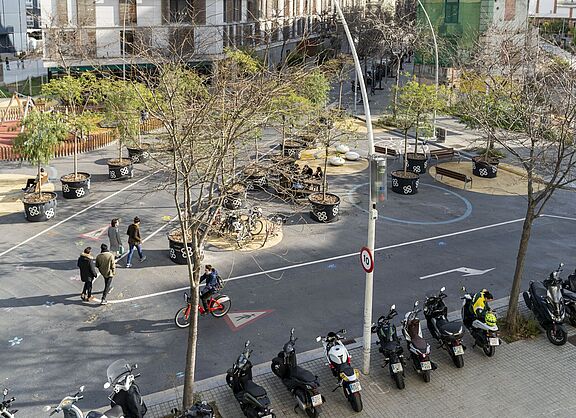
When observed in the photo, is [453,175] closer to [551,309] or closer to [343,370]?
[551,309]

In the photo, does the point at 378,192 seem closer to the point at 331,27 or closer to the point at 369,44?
the point at 369,44

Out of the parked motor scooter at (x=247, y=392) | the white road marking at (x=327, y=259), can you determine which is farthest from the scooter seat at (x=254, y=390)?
the white road marking at (x=327, y=259)

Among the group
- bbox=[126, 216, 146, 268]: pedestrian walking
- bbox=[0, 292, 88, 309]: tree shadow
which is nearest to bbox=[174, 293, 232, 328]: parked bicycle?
bbox=[0, 292, 88, 309]: tree shadow

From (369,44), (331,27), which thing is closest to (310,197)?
(369,44)

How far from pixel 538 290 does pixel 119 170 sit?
16964 millimetres

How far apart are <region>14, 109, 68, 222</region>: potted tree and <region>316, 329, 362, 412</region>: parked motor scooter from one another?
40.2 ft

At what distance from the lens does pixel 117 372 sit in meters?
10.5

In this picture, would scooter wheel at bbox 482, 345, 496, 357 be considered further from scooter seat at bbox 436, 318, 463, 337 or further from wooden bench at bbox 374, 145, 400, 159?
wooden bench at bbox 374, 145, 400, 159

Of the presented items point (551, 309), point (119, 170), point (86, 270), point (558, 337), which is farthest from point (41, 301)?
point (558, 337)

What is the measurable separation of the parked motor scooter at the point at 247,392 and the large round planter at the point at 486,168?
1906 centimetres

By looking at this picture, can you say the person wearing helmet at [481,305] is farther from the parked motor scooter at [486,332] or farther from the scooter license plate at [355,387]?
the scooter license plate at [355,387]

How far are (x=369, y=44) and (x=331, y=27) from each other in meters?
20.1

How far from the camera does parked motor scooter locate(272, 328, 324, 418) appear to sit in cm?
1026

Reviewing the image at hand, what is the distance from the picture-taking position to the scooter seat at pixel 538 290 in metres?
13.4
